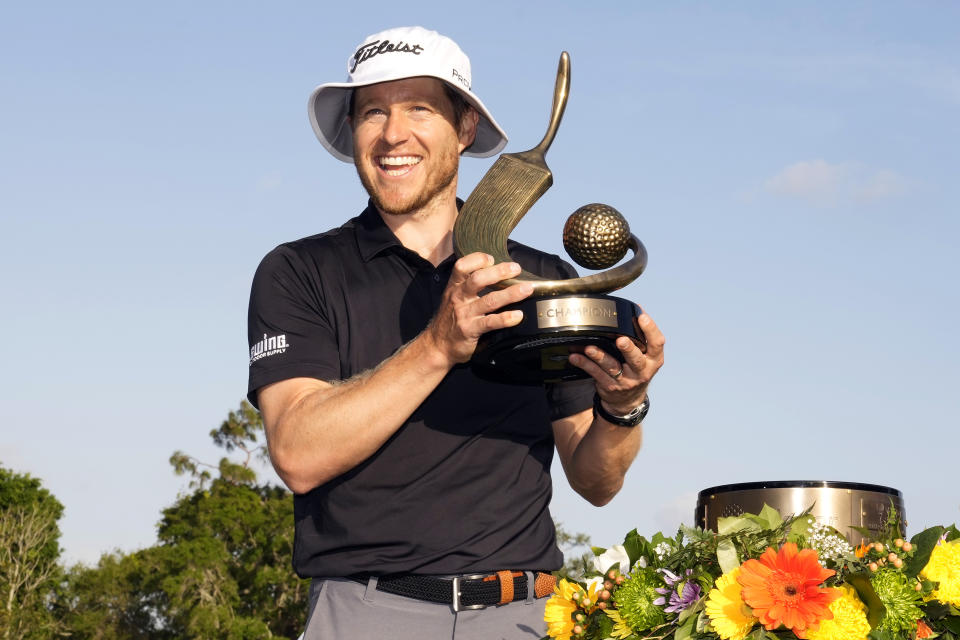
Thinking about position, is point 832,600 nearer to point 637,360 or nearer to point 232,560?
point 637,360

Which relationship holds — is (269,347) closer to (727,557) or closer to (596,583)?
(596,583)

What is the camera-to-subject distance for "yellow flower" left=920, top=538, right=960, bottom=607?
133 inches

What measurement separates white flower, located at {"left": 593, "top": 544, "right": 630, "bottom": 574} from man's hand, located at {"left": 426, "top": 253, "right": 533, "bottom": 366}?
800 millimetres

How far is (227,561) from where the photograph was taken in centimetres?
5403

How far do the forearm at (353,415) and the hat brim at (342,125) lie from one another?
154 cm

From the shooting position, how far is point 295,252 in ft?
15.5

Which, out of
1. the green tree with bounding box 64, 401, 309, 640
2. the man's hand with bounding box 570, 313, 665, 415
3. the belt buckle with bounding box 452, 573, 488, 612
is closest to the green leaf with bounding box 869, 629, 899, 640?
the man's hand with bounding box 570, 313, 665, 415

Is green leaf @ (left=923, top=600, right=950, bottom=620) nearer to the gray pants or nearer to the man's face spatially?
the gray pants

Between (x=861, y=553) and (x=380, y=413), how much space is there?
1.60m

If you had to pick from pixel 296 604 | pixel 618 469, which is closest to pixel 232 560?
pixel 296 604

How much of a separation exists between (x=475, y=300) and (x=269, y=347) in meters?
1.06

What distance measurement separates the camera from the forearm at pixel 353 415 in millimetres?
3928

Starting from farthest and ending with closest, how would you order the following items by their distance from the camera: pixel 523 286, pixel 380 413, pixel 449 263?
pixel 449 263
pixel 380 413
pixel 523 286

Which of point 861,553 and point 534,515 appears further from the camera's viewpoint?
point 534,515
